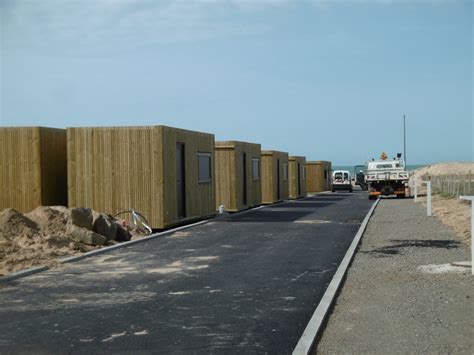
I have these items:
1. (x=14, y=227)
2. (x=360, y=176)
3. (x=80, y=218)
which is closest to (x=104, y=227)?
(x=80, y=218)

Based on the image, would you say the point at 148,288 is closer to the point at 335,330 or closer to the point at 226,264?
the point at 226,264

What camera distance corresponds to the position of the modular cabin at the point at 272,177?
33000 mm

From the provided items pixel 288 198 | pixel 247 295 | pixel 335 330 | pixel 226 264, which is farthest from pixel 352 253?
pixel 288 198

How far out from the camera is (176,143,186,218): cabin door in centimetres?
1884

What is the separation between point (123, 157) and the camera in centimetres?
1748

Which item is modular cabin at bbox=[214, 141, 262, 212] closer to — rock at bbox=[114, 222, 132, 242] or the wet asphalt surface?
rock at bbox=[114, 222, 132, 242]

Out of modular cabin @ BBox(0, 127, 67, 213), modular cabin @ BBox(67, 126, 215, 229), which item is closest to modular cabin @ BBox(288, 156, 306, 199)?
modular cabin @ BBox(67, 126, 215, 229)

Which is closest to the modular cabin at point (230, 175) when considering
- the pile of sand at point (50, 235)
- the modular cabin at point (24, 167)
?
the modular cabin at point (24, 167)

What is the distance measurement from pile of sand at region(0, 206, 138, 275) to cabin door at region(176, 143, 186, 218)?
353cm

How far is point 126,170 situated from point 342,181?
3823 centimetres

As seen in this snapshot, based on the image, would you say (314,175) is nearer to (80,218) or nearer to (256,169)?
(256,169)

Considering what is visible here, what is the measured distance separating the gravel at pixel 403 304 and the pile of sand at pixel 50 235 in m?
5.96

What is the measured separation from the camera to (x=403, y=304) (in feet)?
25.0

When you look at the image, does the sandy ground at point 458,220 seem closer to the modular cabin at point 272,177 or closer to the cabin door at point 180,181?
the cabin door at point 180,181
